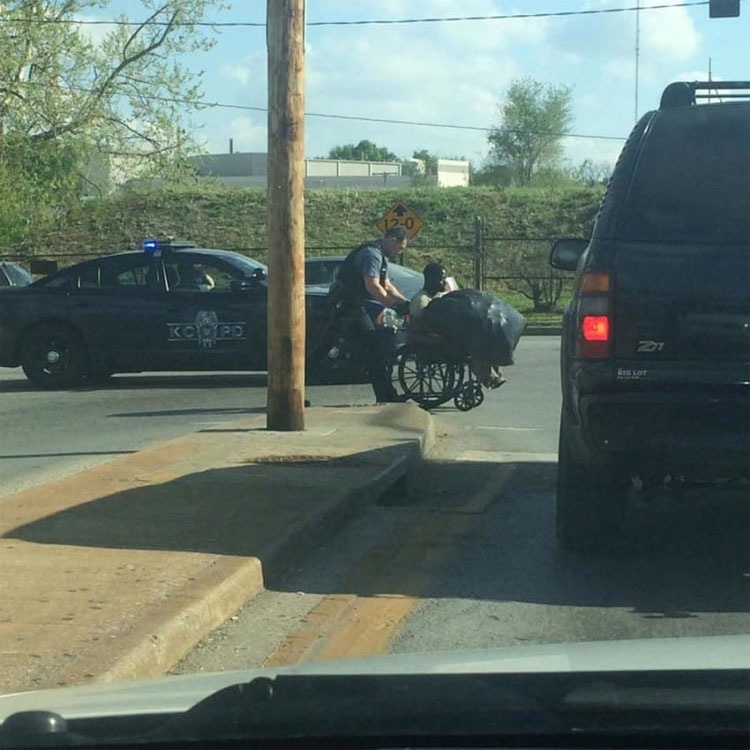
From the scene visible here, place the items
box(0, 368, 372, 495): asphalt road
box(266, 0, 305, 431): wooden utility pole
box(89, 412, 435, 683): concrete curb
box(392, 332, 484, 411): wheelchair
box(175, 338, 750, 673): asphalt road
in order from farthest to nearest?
1. box(392, 332, 484, 411): wheelchair
2. box(266, 0, 305, 431): wooden utility pole
3. box(0, 368, 372, 495): asphalt road
4. box(175, 338, 750, 673): asphalt road
5. box(89, 412, 435, 683): concrete curb

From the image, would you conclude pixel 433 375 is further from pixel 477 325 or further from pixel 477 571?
pixel 477 571

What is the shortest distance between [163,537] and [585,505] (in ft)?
6.90

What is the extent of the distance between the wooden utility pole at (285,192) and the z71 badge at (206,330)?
15.8ft

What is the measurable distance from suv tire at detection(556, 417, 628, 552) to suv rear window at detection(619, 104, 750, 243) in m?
1.08

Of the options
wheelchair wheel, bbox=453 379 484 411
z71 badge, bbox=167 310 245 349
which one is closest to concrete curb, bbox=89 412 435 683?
wheelchair wheel, bbox=453 379 484 411

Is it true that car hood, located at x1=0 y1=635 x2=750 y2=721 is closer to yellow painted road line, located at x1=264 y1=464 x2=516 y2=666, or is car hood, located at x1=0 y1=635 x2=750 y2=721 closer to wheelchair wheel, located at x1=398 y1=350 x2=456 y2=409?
yellow painted road line, located at x1=264 y1=464 x2=516 y2=666

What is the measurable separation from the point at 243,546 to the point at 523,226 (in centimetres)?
3949

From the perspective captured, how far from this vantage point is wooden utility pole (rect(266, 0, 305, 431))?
1033 centimetres

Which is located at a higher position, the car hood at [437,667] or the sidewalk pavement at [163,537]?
the car hood at [437,667]

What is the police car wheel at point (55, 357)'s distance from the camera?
618 inches

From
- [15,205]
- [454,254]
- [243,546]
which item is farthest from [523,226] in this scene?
[243,546]

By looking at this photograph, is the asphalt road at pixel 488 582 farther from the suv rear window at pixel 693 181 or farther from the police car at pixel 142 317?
the police car at pixel 142 317

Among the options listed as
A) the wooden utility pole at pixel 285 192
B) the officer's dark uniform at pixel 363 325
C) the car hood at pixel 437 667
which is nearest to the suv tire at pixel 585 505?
the car hood at pixel 437 667

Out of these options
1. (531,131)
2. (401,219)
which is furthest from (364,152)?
(401,219)
